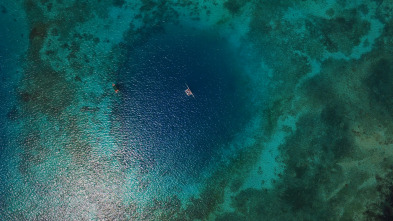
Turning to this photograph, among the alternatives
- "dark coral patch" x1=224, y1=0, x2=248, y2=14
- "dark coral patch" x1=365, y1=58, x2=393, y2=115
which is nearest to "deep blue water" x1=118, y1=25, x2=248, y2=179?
"dark coral patch" x1=224, y1=0, x2=248, y2=14

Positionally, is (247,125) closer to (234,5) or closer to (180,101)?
(180,101)

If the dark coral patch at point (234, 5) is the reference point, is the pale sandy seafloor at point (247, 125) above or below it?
below

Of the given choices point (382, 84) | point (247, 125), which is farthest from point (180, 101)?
point (382, 84)

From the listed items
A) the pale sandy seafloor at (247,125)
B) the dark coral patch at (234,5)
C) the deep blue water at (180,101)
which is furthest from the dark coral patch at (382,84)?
the dark coral patch at (234,5)

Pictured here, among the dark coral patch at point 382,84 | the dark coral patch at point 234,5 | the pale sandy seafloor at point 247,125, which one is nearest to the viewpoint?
the pale sandy seafloor at point 247,125

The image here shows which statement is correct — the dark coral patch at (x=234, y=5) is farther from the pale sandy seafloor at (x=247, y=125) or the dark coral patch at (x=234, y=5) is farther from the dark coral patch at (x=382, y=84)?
the dark coral patch at (x=382, y=84)

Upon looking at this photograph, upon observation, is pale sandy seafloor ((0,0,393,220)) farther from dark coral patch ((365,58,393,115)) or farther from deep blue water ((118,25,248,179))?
deep blue water ((118,25,248,179))

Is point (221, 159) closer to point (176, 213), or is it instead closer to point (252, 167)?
point (252, 167)
